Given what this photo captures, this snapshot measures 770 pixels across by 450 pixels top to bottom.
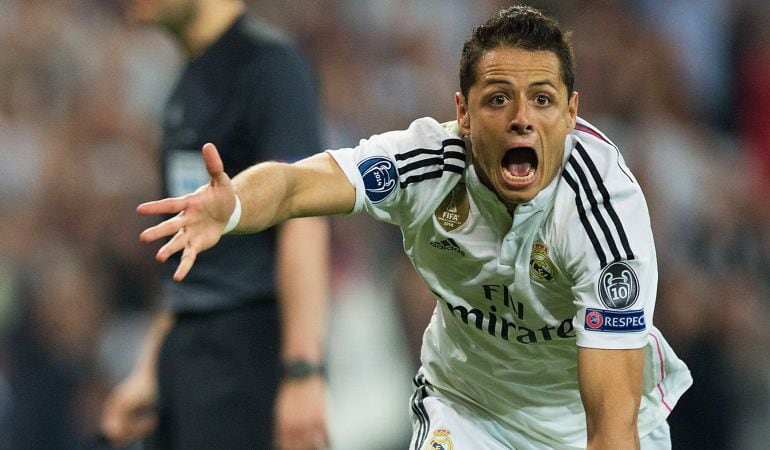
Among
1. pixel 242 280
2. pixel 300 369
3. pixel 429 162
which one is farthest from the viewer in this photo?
pixel 242 280

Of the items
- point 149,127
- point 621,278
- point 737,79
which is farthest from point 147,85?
point 621,278

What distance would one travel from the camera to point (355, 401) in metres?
5.73

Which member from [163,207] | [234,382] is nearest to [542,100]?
[163,207]

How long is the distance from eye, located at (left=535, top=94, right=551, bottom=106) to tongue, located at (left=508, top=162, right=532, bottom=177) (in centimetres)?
16

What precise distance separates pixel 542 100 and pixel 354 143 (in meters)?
3.21

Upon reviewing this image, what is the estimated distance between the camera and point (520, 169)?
310 cm

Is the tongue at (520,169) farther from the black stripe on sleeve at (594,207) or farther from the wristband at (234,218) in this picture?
the wristband at (234,218)

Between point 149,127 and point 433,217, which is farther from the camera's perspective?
point 149,127

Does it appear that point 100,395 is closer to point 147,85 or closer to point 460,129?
point 147,85

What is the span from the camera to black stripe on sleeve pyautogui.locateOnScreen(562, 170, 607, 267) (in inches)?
115

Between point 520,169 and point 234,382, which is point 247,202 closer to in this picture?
point 520,169

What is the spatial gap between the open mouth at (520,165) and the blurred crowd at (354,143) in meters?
2.67

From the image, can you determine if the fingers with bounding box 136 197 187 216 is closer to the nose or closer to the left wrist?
the nose

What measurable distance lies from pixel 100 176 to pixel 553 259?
3.38m
